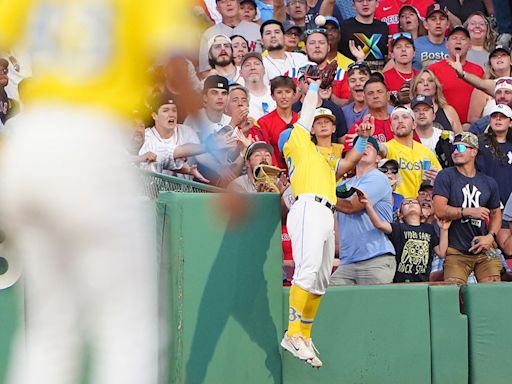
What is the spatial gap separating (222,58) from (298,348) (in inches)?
165

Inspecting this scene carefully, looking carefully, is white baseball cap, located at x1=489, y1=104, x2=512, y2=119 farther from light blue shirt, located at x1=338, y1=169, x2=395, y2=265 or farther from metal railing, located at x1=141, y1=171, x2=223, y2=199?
metal railing, located at x1=141, y1=171, x2=223, y2=199

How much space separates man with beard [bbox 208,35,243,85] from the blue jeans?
169 inches

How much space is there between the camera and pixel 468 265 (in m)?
8.15

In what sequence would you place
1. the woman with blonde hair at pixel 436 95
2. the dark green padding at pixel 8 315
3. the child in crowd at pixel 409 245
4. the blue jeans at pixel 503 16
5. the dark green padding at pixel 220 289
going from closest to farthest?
the dark green padding at pixel 8 315
the dark green padding at pixel 220 289
the child in crowd at pixel 409 245
the woman with blonde hair at pixel 436 95
the blue jeans at pixel 503 16

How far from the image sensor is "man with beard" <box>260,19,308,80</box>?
1037 cm

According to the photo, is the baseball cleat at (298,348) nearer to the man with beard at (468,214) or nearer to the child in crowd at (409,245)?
the child in crowd at (409,245)

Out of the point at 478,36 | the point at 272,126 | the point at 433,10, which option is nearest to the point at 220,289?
the point at 272,126

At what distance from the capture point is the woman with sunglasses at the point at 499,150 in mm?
9258

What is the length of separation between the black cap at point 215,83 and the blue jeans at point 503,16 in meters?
5.02

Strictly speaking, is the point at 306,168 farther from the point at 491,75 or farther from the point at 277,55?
the point at 491,75

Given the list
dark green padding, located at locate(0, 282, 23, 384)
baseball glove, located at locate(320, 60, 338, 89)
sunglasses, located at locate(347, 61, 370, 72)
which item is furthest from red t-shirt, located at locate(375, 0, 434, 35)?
dark green padding, located at locate(0, 282, 23, 384)

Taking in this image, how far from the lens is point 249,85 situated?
984 centimetres

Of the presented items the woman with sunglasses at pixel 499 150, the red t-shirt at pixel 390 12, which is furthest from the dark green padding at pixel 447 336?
the red t-shirt at pixel 390 12

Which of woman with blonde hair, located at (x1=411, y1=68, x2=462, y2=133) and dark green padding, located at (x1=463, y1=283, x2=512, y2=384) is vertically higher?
woman with blonde hair, located at (x1=411, y1=68, x2=462, y2=133)
